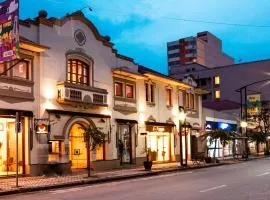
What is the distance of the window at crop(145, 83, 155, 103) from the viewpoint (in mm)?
37419

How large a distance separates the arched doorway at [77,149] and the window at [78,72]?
9.24 ft

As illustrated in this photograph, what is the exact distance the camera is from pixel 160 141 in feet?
129

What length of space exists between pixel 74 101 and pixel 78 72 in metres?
2.58

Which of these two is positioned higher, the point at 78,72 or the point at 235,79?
the point at 235,79

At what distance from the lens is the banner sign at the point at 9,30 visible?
59.5 ft

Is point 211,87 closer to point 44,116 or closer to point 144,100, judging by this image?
point 144,100

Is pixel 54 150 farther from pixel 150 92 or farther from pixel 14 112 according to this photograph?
pixel 150 92

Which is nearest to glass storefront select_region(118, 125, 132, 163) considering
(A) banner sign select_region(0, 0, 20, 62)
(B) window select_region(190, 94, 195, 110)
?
(B) window select_region(190, 94, 195, 110)

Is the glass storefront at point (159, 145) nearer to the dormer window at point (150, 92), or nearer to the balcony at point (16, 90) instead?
the dormer window at point (150, 92)

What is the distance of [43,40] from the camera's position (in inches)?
1072

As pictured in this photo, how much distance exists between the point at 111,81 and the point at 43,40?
7049mm

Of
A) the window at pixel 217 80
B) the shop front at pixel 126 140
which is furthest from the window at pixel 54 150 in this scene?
the window at pixel 217 80

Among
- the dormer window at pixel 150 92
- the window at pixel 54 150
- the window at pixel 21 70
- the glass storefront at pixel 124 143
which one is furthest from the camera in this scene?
the dormer window at pixel 150 92

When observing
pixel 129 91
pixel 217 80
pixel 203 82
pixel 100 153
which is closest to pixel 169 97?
pixel 129 91
